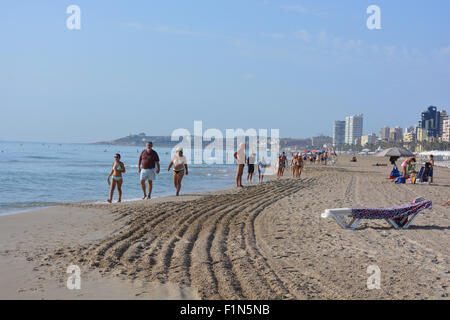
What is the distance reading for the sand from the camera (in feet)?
13.2

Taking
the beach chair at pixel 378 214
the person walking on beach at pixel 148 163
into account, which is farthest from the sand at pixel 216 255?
the person walking on beach at pixel 148 163

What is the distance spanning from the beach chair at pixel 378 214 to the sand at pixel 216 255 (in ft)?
0.53

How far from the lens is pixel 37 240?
20.6ft

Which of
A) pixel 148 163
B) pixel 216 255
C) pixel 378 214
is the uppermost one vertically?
pixel 148 163

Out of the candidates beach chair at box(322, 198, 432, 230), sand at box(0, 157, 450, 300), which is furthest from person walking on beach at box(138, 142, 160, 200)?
beach chair at box(322, 198, 432, 230)

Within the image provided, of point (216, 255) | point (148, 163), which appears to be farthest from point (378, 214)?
point (148, 163)

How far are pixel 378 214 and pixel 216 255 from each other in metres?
3.20

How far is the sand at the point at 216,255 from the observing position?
402cm

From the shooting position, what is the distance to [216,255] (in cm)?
529

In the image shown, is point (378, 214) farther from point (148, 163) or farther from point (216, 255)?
point (148, 163)

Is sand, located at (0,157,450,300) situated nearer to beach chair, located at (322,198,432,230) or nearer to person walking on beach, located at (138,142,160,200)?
beach chair, located at (322,198,432,230)
